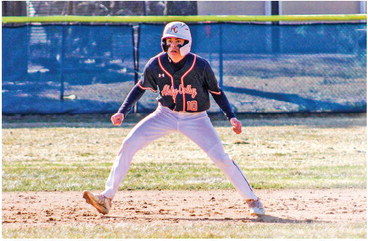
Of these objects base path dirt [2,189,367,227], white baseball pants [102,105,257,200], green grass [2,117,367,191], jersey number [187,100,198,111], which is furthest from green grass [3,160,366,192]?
jersey number [187,100,198,111]

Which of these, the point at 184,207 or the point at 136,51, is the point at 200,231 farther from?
the point at 136,51

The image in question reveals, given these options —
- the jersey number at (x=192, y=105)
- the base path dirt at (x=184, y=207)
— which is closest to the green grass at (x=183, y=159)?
the base path dirt at (x=184, y=207)

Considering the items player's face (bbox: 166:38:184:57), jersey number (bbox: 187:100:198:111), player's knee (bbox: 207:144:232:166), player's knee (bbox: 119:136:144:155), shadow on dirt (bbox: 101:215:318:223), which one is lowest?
shadow on dirt (bbox: 101:215:318:223)

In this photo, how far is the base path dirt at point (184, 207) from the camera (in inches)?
275

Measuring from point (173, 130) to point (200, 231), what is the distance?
1066 mm

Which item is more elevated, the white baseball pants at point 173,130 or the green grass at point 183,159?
the white baseball pants at point 173,130

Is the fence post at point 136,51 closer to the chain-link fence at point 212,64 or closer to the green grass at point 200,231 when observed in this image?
the chain-link fence at point 212,64

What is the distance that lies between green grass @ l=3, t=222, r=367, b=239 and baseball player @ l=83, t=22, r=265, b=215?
1.57 feet

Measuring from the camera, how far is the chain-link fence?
16188 millimetres

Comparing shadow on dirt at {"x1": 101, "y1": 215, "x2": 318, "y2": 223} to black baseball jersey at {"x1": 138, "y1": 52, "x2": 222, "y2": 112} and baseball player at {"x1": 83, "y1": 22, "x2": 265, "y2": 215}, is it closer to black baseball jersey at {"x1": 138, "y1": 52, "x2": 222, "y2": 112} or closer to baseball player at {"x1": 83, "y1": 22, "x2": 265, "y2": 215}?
baseball player at {"x1": 83, "y1": 22, "x2": 265, "y2": 215}

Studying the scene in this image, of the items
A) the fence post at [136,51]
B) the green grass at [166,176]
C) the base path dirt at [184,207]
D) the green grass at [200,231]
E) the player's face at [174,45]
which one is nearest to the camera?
the green grass at [200,231]

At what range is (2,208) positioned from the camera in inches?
303

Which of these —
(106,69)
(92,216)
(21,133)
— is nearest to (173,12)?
(106,69)

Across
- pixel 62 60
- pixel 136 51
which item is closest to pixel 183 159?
pixel 136 51
